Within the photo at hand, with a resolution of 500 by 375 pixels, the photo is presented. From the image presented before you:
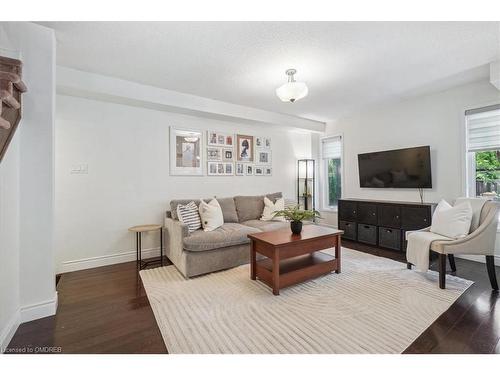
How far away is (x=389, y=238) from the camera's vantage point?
11.9ft

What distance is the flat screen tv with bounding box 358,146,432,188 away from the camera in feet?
11.5

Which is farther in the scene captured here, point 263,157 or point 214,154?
point 263,157

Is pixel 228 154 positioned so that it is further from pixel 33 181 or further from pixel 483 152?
pixel 483 152

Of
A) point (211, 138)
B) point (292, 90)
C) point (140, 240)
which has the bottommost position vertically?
point (140, 240)

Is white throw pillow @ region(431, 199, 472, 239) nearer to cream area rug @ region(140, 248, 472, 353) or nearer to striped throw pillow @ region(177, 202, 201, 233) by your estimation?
cream area rug @ region(140, 248, 472, 353)

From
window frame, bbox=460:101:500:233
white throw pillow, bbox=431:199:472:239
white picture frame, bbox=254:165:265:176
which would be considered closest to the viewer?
white throw pillow, bbox=431:199:472:239

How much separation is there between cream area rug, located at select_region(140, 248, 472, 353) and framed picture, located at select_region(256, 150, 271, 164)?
2.39m

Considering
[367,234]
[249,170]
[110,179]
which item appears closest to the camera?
[110,179]

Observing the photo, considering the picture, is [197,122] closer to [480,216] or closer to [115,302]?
[115,302]

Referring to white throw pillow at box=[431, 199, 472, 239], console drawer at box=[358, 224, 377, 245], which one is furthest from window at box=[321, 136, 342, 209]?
white throw pillow at box=[431, 199, 472, 239]

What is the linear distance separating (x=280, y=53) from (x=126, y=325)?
2772mm

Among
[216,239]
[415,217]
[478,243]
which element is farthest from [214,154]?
[478,243]

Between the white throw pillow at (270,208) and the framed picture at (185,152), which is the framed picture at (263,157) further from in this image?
the framed picture at (185,152)

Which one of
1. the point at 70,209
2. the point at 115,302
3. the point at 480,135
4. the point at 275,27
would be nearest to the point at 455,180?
the point at 480,135
